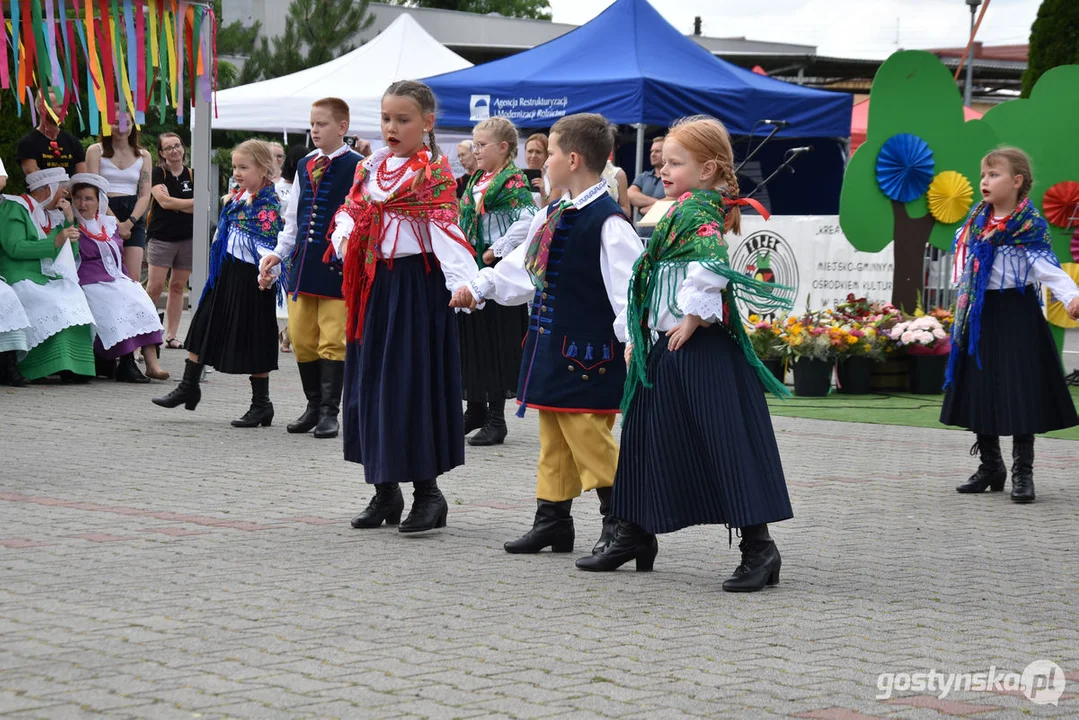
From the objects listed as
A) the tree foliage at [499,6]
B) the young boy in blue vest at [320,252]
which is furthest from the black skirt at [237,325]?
the tree foliage at [499,6]

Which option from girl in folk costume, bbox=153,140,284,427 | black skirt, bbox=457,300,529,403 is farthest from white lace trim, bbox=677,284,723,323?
girl in folk costume, bbox=153,140,284,427

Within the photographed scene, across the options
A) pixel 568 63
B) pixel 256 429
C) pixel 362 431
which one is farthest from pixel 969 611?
pixel 568 63

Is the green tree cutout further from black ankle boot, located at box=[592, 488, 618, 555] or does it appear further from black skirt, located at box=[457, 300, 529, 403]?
black ankle boot, located at box=[592, 488, 618, 555]

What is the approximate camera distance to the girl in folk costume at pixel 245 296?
9500mm

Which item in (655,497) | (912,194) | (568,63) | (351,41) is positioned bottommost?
(655,497)

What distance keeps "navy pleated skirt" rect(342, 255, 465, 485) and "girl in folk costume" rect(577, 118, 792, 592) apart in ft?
3.48

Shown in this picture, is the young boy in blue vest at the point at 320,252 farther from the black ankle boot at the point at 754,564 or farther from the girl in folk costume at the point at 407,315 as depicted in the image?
the black ankle boot at the point at 754,564

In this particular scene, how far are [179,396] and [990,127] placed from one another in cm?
750

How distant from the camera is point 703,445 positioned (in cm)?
516

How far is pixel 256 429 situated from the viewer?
9508mm

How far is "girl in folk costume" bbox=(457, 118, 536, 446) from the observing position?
8.79 metres

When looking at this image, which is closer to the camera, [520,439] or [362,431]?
[362,431]

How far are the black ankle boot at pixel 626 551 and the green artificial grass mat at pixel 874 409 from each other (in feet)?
17.5

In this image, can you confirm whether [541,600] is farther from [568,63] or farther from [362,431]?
[568,63]
